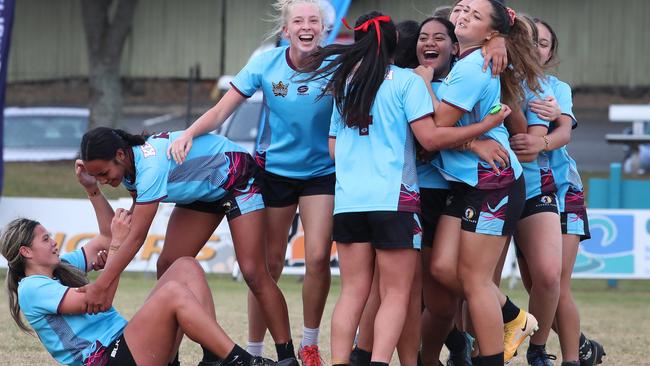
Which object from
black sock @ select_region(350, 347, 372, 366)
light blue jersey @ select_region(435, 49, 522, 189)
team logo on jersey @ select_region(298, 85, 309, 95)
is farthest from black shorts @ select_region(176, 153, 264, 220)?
light blue jersey @ select_region(435, 49, 522, 189)

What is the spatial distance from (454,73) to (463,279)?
40.1 inches

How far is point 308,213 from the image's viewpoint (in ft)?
20.6

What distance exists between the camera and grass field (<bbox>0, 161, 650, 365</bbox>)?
740cm

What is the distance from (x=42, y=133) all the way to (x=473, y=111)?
49.9 ft

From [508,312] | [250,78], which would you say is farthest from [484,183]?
[250,78]

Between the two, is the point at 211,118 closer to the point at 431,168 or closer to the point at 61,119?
the point at 431,168

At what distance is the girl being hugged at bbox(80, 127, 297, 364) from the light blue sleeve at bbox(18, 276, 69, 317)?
0.55 ft

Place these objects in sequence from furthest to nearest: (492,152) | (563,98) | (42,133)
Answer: (42,133), (563,98), (492,152)

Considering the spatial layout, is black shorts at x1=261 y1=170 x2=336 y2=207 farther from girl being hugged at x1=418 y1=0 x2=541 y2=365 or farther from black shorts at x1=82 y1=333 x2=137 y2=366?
black shorts at x1=82 y1=333 x2=137 y2=366

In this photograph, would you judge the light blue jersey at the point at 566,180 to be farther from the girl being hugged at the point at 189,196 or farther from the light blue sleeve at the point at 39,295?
the light blue sleeve at the point at 39,295

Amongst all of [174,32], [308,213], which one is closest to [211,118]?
[308,213]

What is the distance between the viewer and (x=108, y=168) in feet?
18.6

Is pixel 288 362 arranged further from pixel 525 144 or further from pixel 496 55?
Answer: pixel 496 55

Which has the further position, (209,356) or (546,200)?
(546,200)
